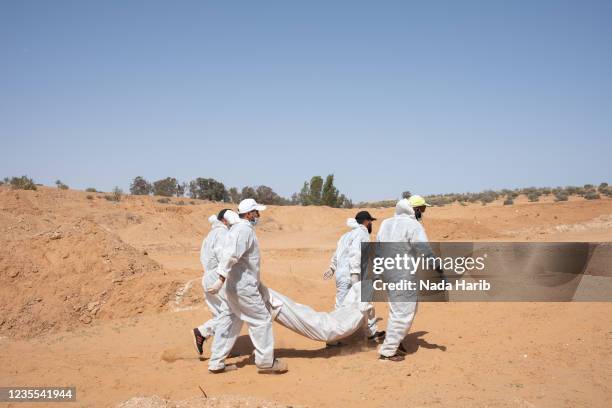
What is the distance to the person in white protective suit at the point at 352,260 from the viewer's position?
6.61 metres

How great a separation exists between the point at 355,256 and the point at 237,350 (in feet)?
6.54

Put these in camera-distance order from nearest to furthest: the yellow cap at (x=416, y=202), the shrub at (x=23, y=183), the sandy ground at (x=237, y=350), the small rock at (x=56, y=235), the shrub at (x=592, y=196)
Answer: the sandy ground at (x=237, y=350), the yellow cap at (x=416, y=202), the small rock at (x=56, y=235), the shrub at (x=23, y=183), the shrub at (x=592, y=196)

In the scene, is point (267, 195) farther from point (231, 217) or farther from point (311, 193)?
point (231, 217)

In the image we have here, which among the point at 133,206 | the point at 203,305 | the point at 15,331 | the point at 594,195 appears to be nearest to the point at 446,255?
the point at 203,305

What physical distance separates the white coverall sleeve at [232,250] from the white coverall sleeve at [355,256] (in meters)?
1.67

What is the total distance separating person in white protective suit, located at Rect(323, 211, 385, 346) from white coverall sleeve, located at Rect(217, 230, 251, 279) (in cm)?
168

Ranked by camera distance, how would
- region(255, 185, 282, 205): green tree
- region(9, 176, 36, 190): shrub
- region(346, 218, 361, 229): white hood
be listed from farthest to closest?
1. region(255, 185, 282, 205): green tree
2. region(9, 176, 36, 190): shrub
3. region(346, 218, 361, 229): white hood

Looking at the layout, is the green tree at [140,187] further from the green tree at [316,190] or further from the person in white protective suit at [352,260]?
the person in white protective suit at [352,260]

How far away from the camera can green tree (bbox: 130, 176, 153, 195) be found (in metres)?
46.8

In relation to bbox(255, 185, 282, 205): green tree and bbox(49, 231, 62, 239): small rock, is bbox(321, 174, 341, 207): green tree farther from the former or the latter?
bbox(49, 231, 62, 239): small rock

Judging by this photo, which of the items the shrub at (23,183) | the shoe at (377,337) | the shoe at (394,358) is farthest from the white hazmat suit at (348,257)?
the shrub at (23,183)

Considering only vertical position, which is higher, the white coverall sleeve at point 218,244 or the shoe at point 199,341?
the white coverall sleeve at point 218,244

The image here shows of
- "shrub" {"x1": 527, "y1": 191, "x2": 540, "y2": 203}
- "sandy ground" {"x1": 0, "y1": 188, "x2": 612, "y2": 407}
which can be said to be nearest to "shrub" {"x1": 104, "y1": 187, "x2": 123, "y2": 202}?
"sandy ground" {"x1": 0, "y1": 188, "x2": 612, "y2": 407}

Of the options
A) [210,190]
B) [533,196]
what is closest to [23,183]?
[210,190]
